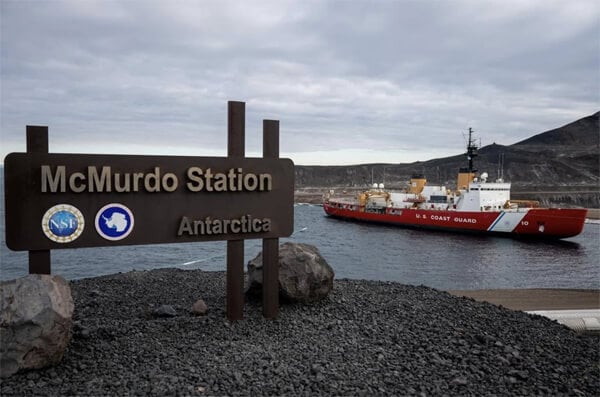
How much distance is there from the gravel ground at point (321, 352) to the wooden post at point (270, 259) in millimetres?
231

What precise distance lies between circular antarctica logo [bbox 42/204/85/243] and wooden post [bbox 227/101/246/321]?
188 cm

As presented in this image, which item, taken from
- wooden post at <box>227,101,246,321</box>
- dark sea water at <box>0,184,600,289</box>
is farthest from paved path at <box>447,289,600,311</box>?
wooden post at <box>227,101,246,321</box>

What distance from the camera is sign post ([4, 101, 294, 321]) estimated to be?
17.7 ft

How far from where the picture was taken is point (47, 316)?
4.67m

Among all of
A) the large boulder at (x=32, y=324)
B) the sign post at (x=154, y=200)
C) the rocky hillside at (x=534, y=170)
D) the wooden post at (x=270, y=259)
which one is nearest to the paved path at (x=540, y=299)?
the wooden post at (x=270, y=259)

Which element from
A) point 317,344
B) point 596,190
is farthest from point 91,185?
point 596,190

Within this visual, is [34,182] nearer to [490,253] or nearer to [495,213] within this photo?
[490,253]

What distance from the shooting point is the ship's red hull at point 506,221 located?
1299 inches

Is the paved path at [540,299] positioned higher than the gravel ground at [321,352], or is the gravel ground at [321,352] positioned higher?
the gravel ground at [321,352]

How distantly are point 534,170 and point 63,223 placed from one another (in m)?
119

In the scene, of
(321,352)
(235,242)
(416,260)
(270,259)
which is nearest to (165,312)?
(235,242)

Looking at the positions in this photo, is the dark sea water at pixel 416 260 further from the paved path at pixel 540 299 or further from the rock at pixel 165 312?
the rock at pixel 165 312

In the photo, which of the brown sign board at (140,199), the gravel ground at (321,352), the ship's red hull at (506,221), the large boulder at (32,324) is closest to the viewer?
the large boulder at (32,324)

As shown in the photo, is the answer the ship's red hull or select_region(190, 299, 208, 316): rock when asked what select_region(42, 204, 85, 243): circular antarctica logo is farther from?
the ship's red hull
